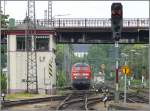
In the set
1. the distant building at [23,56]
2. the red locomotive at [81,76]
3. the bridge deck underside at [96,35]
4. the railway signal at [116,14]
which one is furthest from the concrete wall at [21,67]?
the railway signal at [116,14]

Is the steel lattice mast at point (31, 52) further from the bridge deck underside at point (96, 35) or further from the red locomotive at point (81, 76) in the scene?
the red locomotive at point (81, 76)

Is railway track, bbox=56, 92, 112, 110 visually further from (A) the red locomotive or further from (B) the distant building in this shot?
(A) the red locomotive

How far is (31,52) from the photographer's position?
5653cm

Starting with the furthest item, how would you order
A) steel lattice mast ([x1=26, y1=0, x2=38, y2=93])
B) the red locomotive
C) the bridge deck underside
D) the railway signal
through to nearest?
1. the red locomotive
2. the bridge deck underside
3. steel lattice mast ([x1=26, y1=0, x2=38, y2=93])
4. the railway signal

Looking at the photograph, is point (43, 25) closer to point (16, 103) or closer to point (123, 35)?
point (123, 35)

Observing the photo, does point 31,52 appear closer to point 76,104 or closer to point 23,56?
point 23,56

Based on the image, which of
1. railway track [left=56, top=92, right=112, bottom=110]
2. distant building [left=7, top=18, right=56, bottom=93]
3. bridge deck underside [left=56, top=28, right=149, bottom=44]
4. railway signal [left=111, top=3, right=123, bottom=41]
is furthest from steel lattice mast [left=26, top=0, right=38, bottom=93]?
railway signal [left=111, top=3, right=123, bottom=41]

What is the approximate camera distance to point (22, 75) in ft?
191

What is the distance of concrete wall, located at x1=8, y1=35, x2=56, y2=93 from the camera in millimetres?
57884

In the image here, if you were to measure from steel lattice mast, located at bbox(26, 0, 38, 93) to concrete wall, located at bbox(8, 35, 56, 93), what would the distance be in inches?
28.4

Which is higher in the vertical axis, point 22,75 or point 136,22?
point 136,22

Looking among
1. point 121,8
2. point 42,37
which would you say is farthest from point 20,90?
point 121,8

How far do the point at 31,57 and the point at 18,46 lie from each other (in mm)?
2329

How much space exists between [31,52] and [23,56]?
7.74 ft
